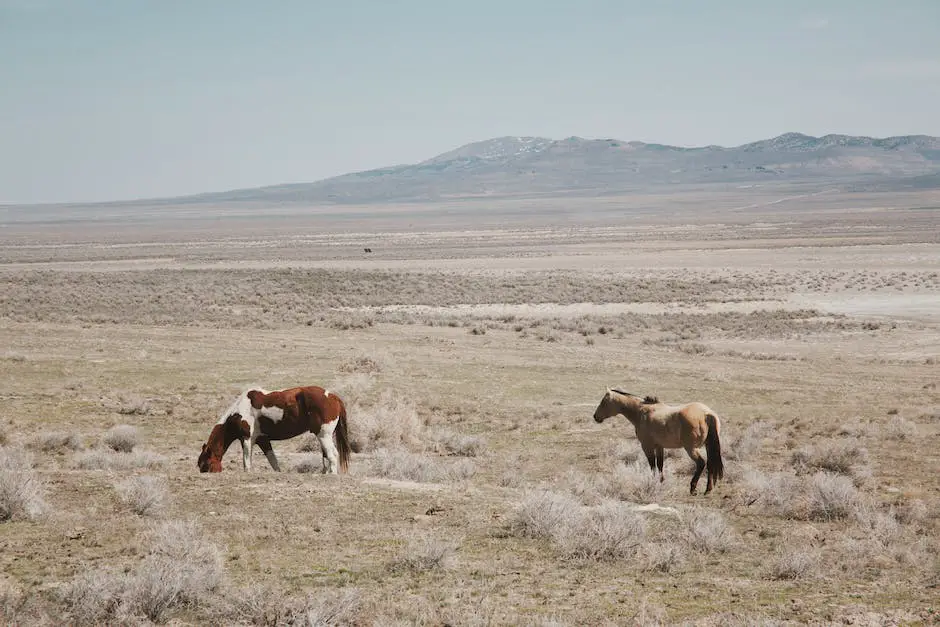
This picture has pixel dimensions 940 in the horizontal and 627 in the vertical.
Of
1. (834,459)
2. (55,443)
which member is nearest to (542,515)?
(834,459)

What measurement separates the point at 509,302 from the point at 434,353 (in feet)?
72.0

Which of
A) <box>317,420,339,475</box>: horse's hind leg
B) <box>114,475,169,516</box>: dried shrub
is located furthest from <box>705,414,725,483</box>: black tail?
<box>114,475,169,516</box>: dried shrub

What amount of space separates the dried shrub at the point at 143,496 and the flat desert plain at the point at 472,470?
0.03 meters

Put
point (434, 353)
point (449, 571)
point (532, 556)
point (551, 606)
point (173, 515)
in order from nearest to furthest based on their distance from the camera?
point (551, 606) < point (449, 571) < point (532, 556) < point (173, 515) < point (434, 353)

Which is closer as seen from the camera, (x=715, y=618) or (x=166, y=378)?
(x=715, y=618)

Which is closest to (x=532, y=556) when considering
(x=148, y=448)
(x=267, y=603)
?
(x=267, y=603)

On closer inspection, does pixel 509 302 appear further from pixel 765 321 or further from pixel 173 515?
pixel 173 515

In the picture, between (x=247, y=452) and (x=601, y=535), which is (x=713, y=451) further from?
(x=247, y=452)

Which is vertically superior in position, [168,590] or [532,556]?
[168,590]

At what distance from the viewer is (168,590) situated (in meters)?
7.22

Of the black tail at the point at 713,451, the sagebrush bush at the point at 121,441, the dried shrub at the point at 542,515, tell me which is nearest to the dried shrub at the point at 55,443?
the sagebrush bush at the point at 121,441

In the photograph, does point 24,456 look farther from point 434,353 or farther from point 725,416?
point 434,353

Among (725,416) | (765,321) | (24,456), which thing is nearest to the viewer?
(24,456)

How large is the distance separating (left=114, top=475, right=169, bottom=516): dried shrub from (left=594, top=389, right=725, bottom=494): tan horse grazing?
7.10 m
